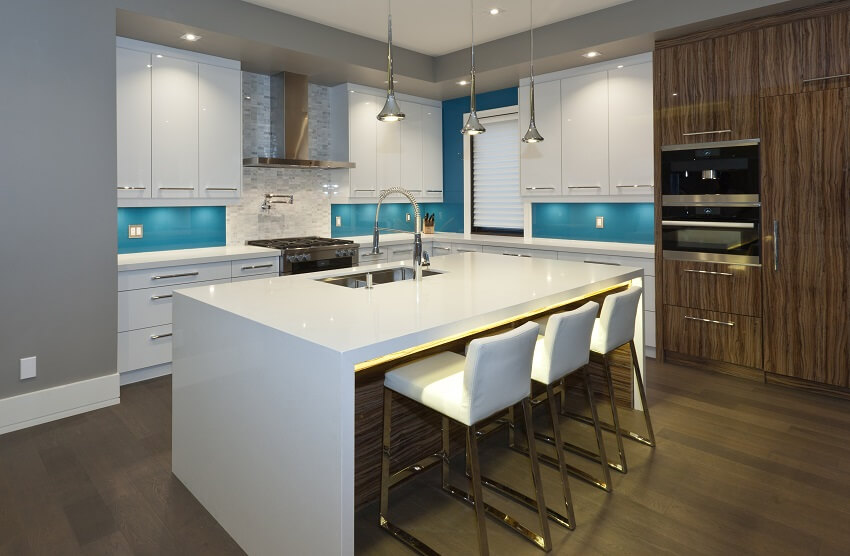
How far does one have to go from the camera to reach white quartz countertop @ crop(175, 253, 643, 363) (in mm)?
1836

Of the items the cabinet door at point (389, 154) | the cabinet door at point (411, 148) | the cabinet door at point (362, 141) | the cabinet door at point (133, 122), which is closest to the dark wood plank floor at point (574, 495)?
the cabinet door at point (133, 122)

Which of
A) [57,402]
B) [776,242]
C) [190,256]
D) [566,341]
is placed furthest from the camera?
[190,256]

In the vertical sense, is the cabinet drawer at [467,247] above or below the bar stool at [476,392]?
above

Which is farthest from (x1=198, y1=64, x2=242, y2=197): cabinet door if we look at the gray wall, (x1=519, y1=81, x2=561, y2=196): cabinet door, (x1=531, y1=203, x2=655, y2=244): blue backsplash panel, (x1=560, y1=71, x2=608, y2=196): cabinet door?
(x1=531, y1=203, x2=655, y2=244): blue backsplash panel

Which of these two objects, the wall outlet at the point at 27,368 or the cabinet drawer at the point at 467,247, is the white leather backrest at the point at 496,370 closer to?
the wall outlet at the point at 27,368

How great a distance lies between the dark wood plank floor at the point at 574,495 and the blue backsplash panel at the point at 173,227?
5.26ft

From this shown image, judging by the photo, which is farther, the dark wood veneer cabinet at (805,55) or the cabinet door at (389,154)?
the cabinet door at (389,154)

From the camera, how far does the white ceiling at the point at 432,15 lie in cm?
409

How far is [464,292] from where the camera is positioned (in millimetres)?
2545

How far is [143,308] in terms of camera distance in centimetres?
388

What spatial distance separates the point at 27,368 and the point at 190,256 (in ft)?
4.22

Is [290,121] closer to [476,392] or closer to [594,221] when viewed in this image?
[594,221]

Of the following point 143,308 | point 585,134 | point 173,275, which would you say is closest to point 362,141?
point 585,134

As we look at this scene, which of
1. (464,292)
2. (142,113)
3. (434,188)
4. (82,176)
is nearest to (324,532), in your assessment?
(464,292)
